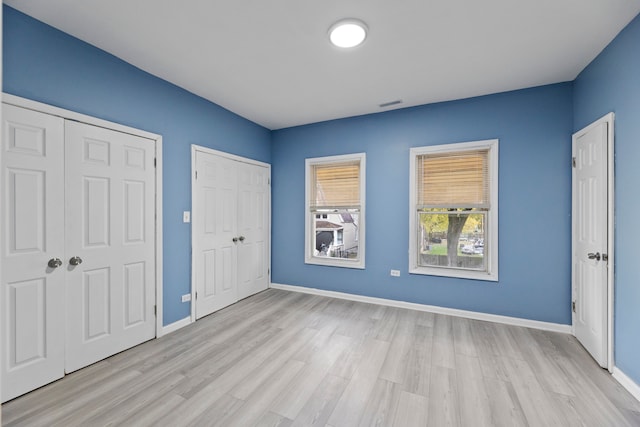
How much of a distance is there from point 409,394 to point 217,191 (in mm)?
3091

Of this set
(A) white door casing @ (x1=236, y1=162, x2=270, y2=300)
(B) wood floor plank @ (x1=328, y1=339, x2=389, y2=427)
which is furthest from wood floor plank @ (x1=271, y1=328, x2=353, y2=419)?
(A) white door casing @ (x1=236, y1=162, x2=270, y2=300)

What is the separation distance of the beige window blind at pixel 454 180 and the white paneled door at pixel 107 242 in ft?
10.7

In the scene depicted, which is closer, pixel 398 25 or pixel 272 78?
pixel 398 25

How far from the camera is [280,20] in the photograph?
2.31m

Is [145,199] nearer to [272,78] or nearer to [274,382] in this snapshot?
[272,78]

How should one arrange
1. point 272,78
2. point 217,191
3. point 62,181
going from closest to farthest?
1. point 62,181
2. point 272,78
3. point 217,191

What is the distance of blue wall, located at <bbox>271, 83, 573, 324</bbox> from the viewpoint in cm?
328

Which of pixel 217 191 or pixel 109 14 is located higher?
pixel 109 14

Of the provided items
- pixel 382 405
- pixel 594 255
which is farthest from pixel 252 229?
pixel 594 255

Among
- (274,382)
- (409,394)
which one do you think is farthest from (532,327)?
(274,382)

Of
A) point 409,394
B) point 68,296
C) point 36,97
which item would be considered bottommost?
point 409,394

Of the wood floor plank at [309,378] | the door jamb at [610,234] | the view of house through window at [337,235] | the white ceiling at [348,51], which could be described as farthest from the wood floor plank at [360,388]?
the white ceiling at [348,51]

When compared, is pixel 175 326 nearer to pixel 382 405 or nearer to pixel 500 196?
pixel 382 405

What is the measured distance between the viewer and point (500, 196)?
352 centimetres
